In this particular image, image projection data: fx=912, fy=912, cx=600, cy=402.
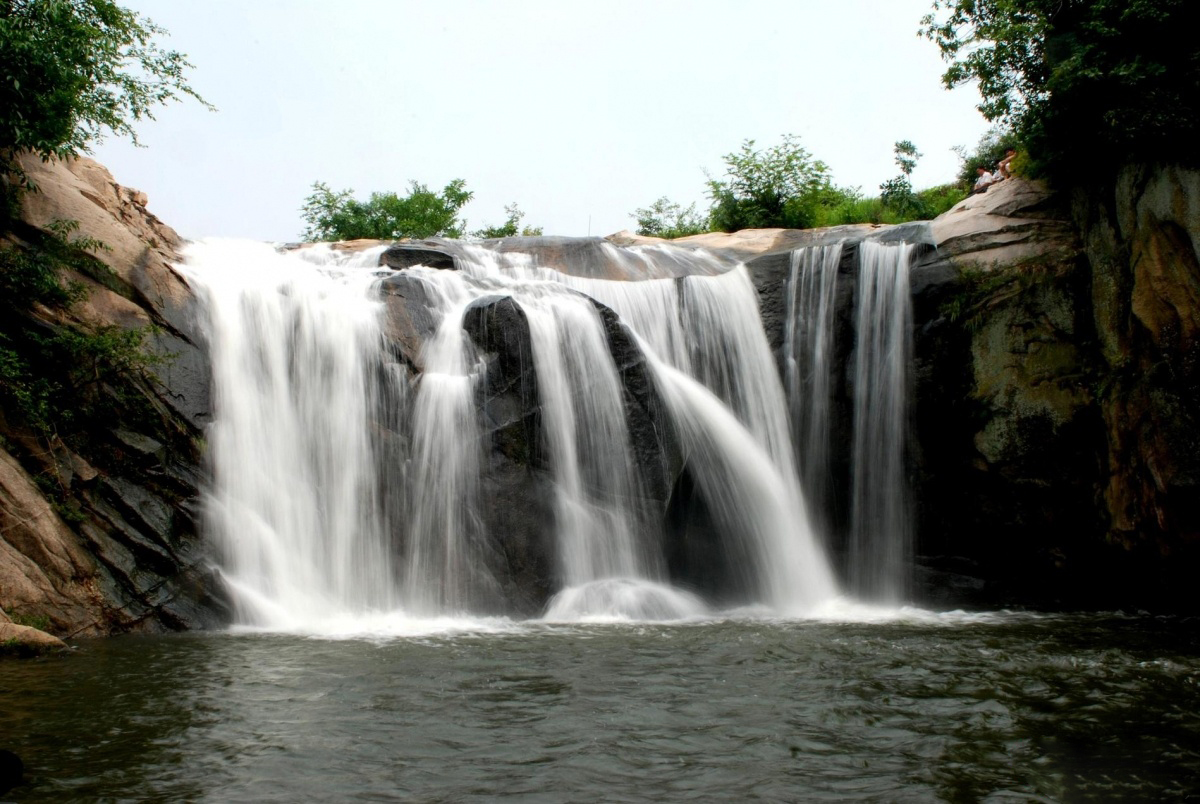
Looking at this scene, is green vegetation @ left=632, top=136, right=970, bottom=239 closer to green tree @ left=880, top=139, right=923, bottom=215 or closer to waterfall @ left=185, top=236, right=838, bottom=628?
green tree @ left=880, top=139, right=923, bottom=215

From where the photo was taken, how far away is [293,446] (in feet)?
41.2

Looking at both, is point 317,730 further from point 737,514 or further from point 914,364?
point 914,364

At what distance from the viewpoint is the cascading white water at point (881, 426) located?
14.5m

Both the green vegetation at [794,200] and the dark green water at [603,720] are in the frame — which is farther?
the green vegetation at [794,200]

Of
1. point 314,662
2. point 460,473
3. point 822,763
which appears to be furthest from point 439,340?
point 822,763

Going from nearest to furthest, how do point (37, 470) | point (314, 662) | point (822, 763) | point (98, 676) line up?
point (822, 763) < point (98, 676) < point (314, 662) < point (37, 470)

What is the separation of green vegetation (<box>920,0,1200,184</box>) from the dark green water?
23.1 feet

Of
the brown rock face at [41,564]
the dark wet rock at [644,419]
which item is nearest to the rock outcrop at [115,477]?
the brown rock face at [41,564]

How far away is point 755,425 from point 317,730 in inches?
393

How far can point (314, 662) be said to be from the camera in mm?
8547

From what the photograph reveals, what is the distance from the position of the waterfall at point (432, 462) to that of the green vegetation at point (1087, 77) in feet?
19.6

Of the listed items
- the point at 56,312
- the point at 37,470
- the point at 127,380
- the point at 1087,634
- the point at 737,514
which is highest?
the point at 56,312

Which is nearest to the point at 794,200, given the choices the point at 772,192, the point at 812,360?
the point at 772,192

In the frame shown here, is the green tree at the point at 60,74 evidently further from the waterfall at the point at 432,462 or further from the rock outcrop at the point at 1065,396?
the rock outcrop at the point at 1065,396
